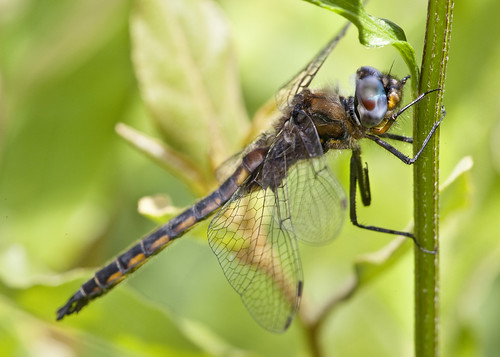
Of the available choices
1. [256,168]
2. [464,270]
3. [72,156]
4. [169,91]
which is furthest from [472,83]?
[72,156]

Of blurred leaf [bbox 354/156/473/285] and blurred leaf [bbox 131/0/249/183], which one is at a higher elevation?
blurred leaf [bbox 131/0/249/183]

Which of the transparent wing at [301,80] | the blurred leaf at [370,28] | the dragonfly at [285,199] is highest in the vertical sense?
the blurred leaf at [370,28]

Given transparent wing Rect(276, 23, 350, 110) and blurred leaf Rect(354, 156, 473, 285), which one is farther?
transparent wing Rect(276, 23, 350, 110)

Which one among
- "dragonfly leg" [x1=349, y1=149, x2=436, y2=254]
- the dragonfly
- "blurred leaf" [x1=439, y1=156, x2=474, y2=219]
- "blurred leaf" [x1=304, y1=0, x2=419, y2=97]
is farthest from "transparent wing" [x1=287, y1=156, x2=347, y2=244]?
"blurred leaf" [x1=304, y1=0, x2=419, y2=97]

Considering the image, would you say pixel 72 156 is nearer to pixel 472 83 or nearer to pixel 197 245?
pixel 197 245

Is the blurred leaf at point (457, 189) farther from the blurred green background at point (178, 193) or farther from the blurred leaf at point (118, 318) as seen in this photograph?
the blurred leaf at point (118, 318)

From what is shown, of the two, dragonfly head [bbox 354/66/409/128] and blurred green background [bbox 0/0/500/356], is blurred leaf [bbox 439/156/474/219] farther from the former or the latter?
dragonfly head [bbox 354/66/409/128]

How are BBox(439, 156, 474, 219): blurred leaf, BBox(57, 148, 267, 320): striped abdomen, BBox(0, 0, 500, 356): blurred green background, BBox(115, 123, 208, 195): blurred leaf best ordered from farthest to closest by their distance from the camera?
BBox(57, 148, 267, 320): striped abdomen
BBox(0, 0, 500, 356): blurred green background
BBox(115, 123, 208, 195): blurred leaf
BBox(439, 156, 474, 219): blurred leaf

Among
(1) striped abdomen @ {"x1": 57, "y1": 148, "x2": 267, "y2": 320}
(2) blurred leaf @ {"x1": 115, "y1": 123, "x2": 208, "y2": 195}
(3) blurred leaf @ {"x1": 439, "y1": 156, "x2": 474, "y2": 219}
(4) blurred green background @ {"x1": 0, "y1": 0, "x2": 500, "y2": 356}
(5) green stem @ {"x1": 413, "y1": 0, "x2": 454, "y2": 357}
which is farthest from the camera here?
(1) striped abdomen @ {"x1": 57, "y1": 148, "x2": 267, "y2": 320}

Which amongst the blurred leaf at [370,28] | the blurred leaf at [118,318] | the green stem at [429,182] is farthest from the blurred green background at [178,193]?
the blurred leaf at [370,28]
